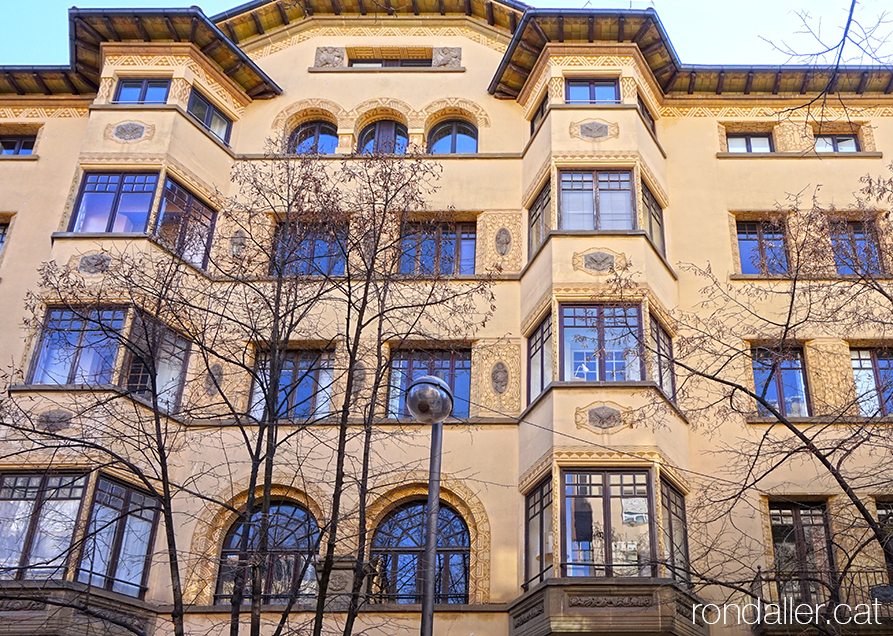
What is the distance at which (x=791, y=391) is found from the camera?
18.9 meters

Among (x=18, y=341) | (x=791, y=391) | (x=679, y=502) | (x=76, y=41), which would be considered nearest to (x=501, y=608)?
(x=679, y=502)

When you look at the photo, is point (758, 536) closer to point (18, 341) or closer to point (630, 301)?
point (630, 301)

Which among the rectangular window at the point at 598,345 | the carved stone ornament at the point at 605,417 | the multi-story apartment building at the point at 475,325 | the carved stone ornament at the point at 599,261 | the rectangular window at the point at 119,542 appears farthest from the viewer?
the carved stone ornament at the point at 599,261

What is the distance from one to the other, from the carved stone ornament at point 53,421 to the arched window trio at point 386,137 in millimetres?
8399

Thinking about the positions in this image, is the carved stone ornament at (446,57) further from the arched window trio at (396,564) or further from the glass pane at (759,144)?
the arched window trio at (396,564)

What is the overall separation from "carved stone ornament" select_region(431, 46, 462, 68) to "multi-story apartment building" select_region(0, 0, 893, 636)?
0.09 m

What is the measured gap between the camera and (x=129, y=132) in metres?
20.8

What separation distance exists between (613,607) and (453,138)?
12.2 meters

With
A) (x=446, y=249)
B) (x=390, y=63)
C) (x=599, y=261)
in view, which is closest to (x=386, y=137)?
(x=390, y=63)

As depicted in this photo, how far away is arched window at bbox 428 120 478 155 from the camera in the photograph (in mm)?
22628

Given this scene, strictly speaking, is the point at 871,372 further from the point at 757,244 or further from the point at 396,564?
the point at 396,564

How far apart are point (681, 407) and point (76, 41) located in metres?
15.8

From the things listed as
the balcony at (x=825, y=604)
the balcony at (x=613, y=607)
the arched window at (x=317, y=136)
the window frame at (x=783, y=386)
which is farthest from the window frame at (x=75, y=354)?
the window frame at (x=783, y=386)

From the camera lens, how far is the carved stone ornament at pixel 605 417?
16812mm
